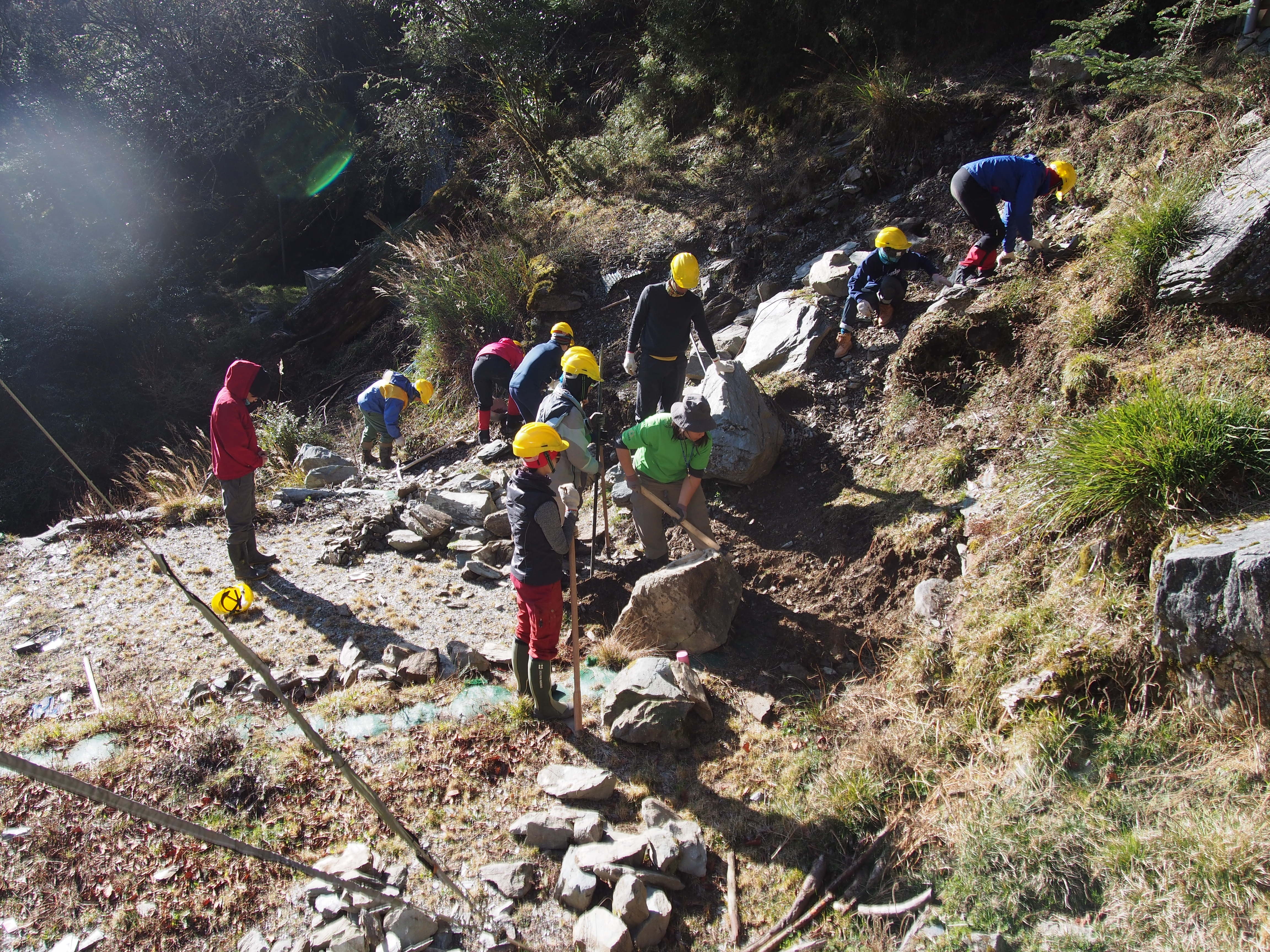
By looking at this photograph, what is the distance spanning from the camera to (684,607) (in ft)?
15.3

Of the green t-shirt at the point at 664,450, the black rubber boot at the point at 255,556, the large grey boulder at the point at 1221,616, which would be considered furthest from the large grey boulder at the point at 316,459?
the large grey boulder at the point at 1221,616

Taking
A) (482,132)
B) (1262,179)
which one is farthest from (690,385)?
(482,132)

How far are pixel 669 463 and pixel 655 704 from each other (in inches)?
69.2

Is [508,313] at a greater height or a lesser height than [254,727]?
greater

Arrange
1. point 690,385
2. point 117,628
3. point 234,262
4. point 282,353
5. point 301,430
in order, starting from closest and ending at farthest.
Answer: point 117,628, point 690,385, point 301,430, point 282,353, point 234,262

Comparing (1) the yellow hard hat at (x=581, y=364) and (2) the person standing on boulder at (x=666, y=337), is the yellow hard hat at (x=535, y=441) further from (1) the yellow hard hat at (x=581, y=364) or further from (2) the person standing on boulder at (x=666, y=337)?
(2) the person standing on boulder at (x=666, y=337)

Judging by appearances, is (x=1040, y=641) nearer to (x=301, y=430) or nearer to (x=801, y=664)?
(x=801, y=664)

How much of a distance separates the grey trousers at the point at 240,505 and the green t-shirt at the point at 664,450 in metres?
3.21

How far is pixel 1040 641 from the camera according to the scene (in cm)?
353

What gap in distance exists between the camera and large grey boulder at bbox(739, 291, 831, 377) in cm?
706

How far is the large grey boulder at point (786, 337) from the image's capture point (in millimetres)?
7059

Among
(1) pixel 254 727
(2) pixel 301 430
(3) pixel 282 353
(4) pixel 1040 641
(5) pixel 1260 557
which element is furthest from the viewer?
(3) pixel 282 353

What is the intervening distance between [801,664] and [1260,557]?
243 centimetres

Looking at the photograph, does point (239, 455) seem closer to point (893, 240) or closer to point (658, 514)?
point (658, 514)
